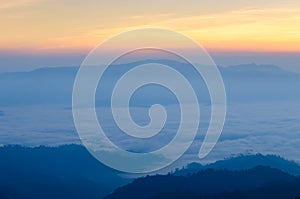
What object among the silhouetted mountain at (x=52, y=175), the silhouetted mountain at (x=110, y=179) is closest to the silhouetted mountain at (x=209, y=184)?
the silhouetted mountain at (x=110, y=179)

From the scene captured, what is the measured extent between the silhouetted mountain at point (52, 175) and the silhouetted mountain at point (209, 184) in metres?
25.9

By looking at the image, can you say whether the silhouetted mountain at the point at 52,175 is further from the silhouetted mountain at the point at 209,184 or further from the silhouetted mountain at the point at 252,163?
the silhouetted mountain at the point at 252,163

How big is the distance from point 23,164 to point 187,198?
8904 cm

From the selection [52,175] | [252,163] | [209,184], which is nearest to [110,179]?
[52,175]

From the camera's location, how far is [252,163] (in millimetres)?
160625

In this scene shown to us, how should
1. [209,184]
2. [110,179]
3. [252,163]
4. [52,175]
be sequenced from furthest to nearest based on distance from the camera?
1. [110,179]
2. [252,163]
3. [52,175]
4. [209,184]

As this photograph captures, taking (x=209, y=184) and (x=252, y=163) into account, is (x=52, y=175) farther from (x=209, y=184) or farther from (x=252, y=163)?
(x=252, y=163)

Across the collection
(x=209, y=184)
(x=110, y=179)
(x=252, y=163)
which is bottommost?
(x=209, y=184)

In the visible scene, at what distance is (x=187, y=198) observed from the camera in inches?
3533

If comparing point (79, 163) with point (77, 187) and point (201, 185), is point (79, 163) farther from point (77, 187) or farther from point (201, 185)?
point (201, 185)

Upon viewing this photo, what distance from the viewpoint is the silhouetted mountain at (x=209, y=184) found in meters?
90.5

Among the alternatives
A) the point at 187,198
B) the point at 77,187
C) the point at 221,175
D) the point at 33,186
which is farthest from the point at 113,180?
the point at 187,198

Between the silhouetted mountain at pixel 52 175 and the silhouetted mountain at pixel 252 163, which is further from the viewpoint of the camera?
the silhouetted mountain at pixel 252 163

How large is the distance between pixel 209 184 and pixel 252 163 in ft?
194
